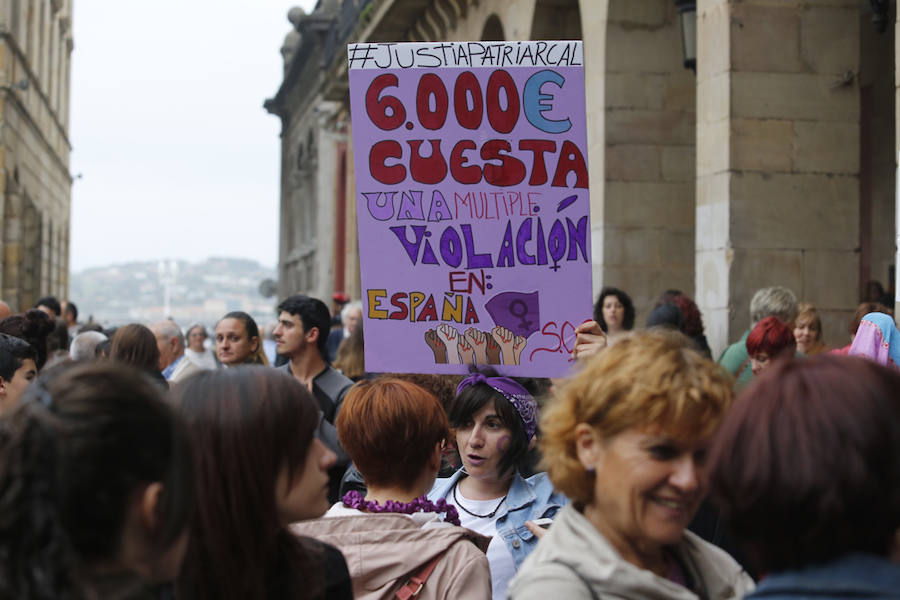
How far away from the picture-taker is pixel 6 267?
30.9 metres

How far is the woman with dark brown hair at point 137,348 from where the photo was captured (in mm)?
6688

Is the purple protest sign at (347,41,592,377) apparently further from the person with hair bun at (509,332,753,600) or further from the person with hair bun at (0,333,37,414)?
the person with hair bun at (509,332,753,600)

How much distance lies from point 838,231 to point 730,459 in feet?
27.7

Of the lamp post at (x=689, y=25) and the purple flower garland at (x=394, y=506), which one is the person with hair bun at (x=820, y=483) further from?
the lamp post at (x=689, y=25)

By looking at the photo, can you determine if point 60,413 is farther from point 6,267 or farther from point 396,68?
point 6,267

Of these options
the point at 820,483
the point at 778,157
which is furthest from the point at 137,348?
the point at 820,483

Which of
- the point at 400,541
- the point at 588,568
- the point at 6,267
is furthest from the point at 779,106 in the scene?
the point at 6,267

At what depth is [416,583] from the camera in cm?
321

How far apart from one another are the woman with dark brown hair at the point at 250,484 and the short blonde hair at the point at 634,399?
504mm

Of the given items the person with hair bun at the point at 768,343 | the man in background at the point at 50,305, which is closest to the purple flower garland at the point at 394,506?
the person with hair bun at the point at 768,343

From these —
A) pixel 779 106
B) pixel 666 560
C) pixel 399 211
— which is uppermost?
pixel 779 106

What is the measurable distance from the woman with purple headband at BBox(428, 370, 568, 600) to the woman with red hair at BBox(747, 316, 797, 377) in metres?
1.74

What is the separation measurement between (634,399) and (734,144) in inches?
299

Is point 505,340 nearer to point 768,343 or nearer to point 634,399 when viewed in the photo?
point 768,343
